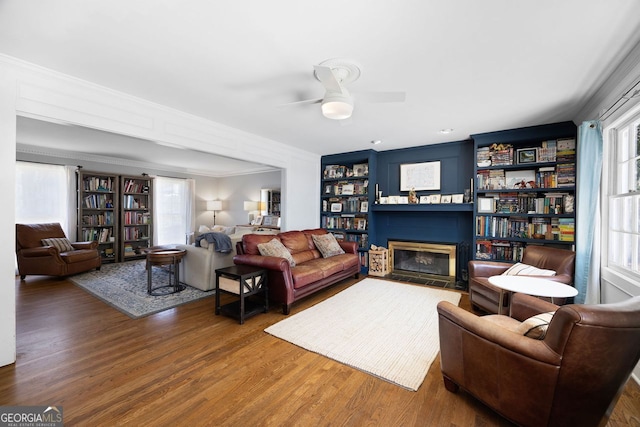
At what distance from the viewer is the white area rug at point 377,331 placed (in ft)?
7.22

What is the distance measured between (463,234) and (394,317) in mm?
2445

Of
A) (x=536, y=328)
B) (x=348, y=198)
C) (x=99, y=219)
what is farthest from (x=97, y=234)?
(x=536, y=328)

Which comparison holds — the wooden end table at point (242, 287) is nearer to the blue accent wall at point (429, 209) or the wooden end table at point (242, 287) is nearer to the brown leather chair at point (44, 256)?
the blue accent wall at point (429, 209)

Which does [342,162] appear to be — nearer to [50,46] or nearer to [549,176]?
[549,176]

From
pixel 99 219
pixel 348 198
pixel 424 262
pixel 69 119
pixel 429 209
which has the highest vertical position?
pixel 69 119

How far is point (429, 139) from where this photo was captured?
4.58 m

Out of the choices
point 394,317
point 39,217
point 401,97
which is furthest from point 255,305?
point 39,217

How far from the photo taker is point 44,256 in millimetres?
4602

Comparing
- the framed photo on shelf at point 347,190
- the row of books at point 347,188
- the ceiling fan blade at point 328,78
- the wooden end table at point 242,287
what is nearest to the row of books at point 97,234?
the wooden end table at point 242,287

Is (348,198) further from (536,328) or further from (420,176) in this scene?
(536,328)

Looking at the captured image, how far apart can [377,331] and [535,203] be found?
313 cm

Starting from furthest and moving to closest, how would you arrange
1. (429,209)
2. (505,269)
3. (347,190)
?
(347,190)
(429,209)
(505,269)

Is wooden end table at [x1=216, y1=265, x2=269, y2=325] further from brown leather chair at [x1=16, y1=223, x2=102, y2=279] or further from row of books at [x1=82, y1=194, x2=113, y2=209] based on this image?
row of books at [x1=82, y1=194, x2=113, y2=209]

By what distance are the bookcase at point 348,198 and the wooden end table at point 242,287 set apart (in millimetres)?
2616
